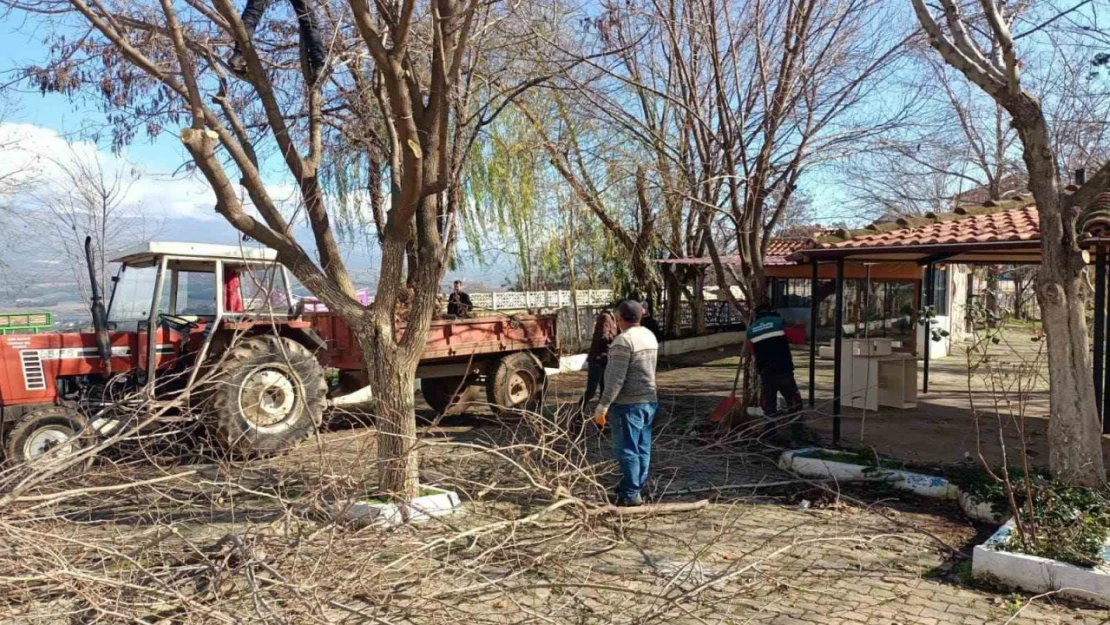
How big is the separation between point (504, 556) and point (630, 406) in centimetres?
170

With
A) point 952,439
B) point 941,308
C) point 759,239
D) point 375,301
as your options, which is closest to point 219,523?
point 375,301

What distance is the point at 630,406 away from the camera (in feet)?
21.1

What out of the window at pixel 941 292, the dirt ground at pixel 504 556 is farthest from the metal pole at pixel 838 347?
the window at pixel 941 292

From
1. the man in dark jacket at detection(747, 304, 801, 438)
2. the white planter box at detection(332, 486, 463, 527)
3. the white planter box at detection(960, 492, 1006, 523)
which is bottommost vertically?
the white planter box at detection(960, 492, 1006, 523)

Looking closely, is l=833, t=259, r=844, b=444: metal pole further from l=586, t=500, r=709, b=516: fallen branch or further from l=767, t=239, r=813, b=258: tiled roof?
l=767, t=239, r=813, b=258: tiled roof

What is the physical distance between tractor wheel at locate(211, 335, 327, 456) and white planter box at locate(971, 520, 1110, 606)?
556cm

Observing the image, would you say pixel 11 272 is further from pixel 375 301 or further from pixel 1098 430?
pixel 1098 430

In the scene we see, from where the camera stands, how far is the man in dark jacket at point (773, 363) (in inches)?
366

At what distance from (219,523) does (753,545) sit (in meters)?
3.83

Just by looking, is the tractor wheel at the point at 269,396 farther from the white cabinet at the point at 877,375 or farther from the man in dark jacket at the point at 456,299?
the white cabinet at the point at 877,375

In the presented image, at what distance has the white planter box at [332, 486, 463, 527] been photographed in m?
5.09

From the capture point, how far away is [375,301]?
20.1 feet

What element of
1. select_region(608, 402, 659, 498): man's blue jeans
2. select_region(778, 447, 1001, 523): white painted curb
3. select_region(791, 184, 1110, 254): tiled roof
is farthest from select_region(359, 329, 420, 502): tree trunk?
select_region(791, 184, 1110, 254): tiled roof

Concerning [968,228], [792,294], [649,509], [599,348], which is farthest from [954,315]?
[649,509]
